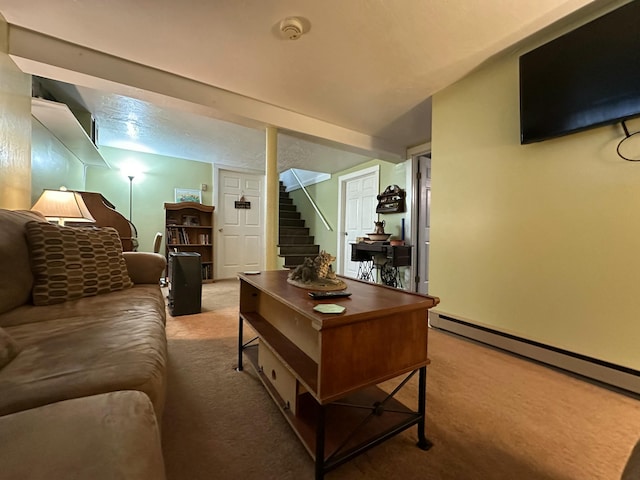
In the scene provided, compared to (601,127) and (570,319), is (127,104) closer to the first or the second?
(601,127)

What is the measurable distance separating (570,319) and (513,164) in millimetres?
1108

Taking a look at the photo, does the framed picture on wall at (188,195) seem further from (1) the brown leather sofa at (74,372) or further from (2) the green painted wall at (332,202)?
(1) the brown leather sofa at (74,372)

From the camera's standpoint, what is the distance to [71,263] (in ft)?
4.54

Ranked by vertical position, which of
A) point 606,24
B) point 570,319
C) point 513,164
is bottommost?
point 570,319

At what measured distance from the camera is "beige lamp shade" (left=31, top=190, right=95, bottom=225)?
1.95 metres

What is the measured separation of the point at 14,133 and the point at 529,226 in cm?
361

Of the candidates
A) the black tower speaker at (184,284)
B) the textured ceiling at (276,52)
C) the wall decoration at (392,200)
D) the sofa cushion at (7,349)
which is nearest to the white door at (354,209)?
the wall decoration at (392,200)

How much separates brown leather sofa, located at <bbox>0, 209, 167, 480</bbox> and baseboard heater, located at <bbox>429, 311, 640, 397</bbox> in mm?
2195

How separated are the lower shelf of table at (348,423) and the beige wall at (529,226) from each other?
1335 mm

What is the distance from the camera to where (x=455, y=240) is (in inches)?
90.6

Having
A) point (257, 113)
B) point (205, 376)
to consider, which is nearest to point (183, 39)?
point (257, 113)

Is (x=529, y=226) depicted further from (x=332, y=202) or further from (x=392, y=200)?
(x=332, y=202)

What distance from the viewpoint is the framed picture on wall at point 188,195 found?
4707 mm

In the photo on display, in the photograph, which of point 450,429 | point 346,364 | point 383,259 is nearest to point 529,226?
point 450,429
